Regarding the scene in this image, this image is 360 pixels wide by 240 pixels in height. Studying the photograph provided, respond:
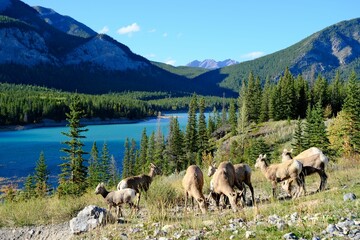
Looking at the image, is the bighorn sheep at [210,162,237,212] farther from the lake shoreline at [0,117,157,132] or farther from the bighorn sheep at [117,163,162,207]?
the lake shoreline at [0,117,157,132]

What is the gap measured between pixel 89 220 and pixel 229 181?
4.13m

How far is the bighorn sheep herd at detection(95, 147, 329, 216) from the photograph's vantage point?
1095 cm

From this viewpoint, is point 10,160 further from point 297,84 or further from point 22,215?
point 22,215

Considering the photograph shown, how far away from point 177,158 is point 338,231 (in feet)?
203

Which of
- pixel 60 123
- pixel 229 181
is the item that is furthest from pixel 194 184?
pixel 60 123

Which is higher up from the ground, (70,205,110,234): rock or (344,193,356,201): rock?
(344,193,356,201): rock

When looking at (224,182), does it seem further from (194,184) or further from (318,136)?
(318,136)

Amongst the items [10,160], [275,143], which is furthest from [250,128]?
[10,160]

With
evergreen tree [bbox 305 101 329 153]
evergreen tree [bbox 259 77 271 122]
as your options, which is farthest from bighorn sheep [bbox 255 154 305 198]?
evergreen tree [bbox 259 77 271 122]

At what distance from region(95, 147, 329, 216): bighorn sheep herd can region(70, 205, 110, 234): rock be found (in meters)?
1.69

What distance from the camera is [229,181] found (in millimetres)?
11266

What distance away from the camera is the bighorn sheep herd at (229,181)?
35.9ft

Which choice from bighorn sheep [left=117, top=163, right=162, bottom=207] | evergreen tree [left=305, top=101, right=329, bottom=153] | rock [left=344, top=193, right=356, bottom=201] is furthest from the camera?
evergreen tree [left=305, top=101, right=329, bottom=153]

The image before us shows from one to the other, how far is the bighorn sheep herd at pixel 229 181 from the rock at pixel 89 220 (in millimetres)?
1694
